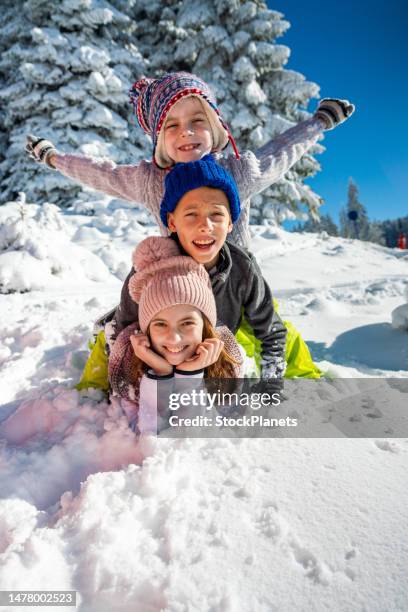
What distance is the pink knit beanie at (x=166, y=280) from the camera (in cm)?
149

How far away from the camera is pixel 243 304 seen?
186 cm

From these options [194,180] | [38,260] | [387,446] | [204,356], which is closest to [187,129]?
[194,180]

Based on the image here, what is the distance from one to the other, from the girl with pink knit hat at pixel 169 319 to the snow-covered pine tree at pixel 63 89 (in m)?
10.9

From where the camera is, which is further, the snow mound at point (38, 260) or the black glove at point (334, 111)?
the snow mound at point (38, 260)

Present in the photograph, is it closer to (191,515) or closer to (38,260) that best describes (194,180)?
(191,515)

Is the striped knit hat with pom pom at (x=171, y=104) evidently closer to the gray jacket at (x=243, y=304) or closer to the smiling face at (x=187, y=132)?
the smiling face at (x=187, y=132)

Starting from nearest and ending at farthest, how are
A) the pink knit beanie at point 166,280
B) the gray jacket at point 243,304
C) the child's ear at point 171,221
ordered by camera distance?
1. the pink knit beanie at point 166,280
2. the child's ear at point 171,221
3. the gray jacket at point 243,304

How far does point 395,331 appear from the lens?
318 centimetres

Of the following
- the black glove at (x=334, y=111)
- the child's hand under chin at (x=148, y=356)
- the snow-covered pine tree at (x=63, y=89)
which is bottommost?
the child's hand under chin at (x=148, y=356)

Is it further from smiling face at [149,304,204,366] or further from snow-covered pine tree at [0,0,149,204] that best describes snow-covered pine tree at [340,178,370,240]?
smiling face at [149,304,204,366]

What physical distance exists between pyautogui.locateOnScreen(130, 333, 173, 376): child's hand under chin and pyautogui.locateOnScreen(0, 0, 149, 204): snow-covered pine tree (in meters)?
11.0

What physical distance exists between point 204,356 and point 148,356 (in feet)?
0.73

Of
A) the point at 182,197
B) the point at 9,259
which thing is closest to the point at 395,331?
the point at 182,197

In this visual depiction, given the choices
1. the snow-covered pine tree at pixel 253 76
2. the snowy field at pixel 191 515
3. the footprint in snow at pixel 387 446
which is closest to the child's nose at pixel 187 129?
the snowy field at pixel 191 515
